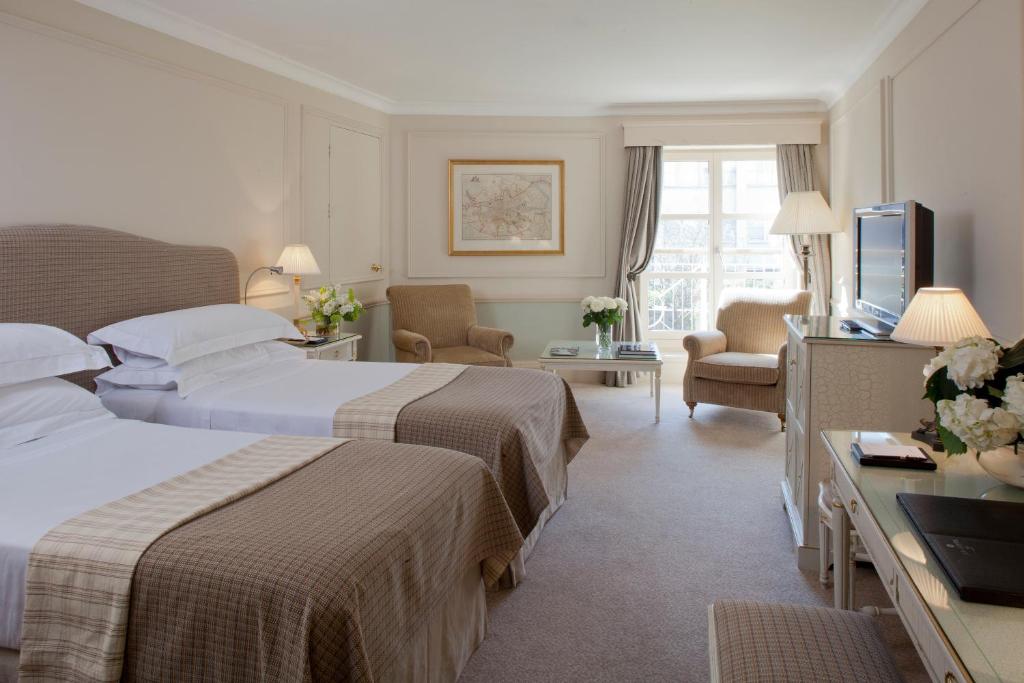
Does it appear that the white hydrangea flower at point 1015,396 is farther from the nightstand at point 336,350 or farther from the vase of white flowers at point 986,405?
the nightstand at point 336,350

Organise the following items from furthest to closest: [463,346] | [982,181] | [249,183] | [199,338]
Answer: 1. [463,346]
2. [249,183]
3. [199,338]
4. [982,181]

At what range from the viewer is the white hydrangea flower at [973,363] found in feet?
5.45

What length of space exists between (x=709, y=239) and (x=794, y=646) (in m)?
5.88

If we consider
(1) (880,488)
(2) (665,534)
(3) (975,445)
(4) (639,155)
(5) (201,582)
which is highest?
(4) (639,155)

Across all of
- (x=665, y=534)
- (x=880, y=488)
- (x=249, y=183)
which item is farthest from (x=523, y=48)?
(x=880, y=488)

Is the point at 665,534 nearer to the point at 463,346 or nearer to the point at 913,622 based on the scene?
the point at 913,622

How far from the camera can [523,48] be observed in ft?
15.7

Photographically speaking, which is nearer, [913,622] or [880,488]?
[913,622]

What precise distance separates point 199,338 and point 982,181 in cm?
338

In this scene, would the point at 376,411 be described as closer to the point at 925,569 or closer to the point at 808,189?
the point at 925,569

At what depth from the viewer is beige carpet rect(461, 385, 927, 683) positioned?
246 cm

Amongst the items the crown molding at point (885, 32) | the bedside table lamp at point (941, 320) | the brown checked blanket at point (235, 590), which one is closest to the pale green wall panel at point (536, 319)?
the crown molding at point (885, 32)

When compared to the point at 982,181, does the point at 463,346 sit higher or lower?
lower

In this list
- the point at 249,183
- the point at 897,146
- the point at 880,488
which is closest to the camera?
the point at 880,488
